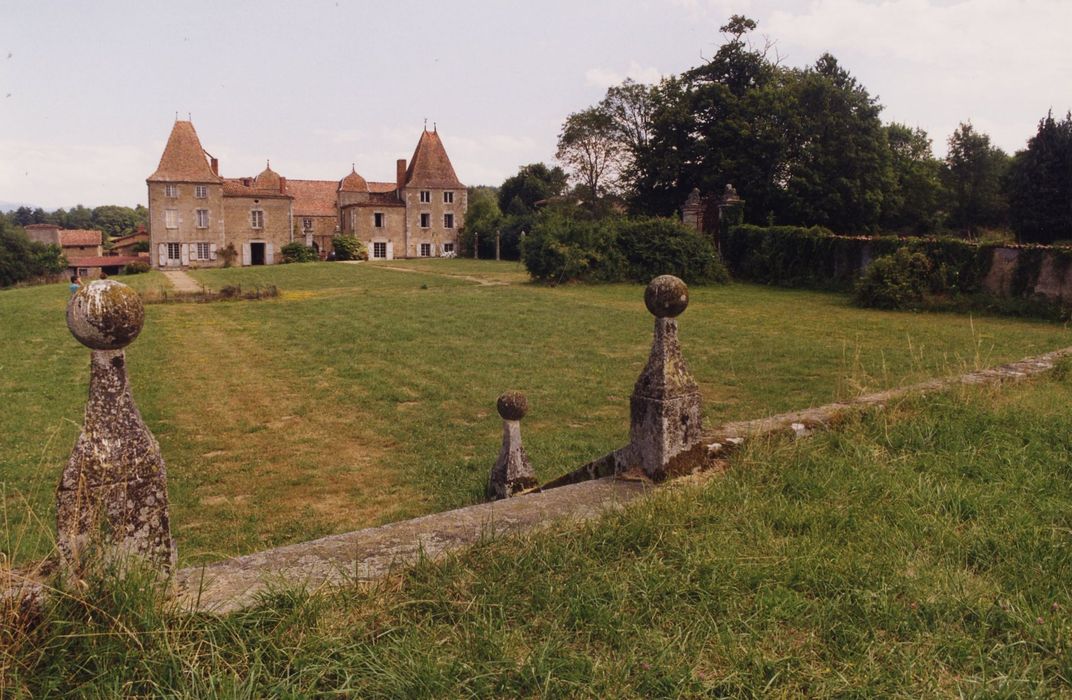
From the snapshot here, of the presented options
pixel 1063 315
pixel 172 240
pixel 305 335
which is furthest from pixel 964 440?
pixel 172 240

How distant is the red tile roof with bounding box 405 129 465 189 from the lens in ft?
194

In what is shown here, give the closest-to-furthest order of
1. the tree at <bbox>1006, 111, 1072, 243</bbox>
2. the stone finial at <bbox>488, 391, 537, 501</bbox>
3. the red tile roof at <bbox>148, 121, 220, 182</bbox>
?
the stone finial at <bbox>488, 391, 537, 501</bbox> < the tree at <bbox>1006, 111, 1072, 243</bbox> < the red tile roof at <bbox>148, 121, 220, 182</bbox>

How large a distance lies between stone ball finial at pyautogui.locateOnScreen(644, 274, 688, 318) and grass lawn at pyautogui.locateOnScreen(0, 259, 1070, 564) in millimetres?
2323

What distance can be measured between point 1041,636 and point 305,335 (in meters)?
15.9

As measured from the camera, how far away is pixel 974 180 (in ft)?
166

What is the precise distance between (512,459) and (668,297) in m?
2.39

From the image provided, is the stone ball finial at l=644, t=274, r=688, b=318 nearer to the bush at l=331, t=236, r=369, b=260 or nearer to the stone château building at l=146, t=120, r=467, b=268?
the bush at l=331, t=236, r=369, b=260

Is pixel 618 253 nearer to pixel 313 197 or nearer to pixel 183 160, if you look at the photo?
pixel 183 160

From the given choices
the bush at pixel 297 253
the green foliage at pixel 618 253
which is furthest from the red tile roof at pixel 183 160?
the green foliage at pixel 618 253

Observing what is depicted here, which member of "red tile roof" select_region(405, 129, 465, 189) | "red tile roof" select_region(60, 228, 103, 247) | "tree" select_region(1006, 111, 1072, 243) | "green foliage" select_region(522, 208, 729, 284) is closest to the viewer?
"green foliage" select_region(522, 208, 729, 284)

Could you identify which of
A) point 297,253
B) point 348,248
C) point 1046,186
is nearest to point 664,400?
point 1046,186

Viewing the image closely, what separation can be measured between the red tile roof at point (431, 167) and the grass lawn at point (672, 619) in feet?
189

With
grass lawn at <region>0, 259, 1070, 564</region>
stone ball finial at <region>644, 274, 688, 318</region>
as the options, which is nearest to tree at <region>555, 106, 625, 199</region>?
grass lawn at <region>0, 259, 1070, 564</region>

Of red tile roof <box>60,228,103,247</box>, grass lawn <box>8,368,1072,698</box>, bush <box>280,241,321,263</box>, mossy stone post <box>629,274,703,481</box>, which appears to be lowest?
grass lawn <box>8,368,1072,698</box>
